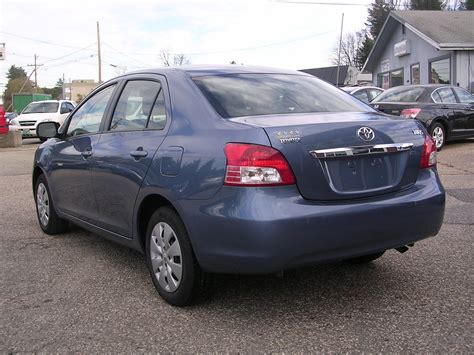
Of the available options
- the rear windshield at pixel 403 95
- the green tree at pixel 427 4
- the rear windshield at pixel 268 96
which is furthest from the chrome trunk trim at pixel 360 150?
the green tree at pixel 427 4

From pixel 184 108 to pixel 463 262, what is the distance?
8.60ft

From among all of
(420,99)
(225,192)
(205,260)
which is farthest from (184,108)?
(420,99)

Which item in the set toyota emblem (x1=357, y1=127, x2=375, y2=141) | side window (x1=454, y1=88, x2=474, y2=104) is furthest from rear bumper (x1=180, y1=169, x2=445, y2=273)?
side window (x1=454, y1=88, x2=474, y2=104)

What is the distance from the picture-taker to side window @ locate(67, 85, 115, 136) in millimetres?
4770

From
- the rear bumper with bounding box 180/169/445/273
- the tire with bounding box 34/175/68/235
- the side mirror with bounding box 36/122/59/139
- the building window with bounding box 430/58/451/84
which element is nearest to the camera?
the rear bumper with bounding box 180/169/445/273

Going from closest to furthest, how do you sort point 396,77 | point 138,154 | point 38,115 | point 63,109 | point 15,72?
point 138,154 → point 38,115 → point 63,109 → point 396,77 → point 15,72

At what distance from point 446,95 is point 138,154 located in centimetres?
1030

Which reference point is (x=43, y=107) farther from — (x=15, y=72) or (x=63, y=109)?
(x=15, y=72)

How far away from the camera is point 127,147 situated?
13.4 feet

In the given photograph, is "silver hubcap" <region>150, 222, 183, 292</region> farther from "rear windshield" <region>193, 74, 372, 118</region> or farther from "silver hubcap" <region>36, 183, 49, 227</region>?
"silver hubcap" <region>36, 183, 49, 227</region>

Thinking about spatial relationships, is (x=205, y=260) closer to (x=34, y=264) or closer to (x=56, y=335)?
(x=56, y=335)

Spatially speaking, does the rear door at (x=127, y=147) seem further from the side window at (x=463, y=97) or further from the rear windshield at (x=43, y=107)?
the rear windshield at (x=43, y=107)

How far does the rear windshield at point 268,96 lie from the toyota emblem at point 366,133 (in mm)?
538

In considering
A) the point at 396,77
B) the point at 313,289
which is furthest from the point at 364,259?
the point at 396,77
